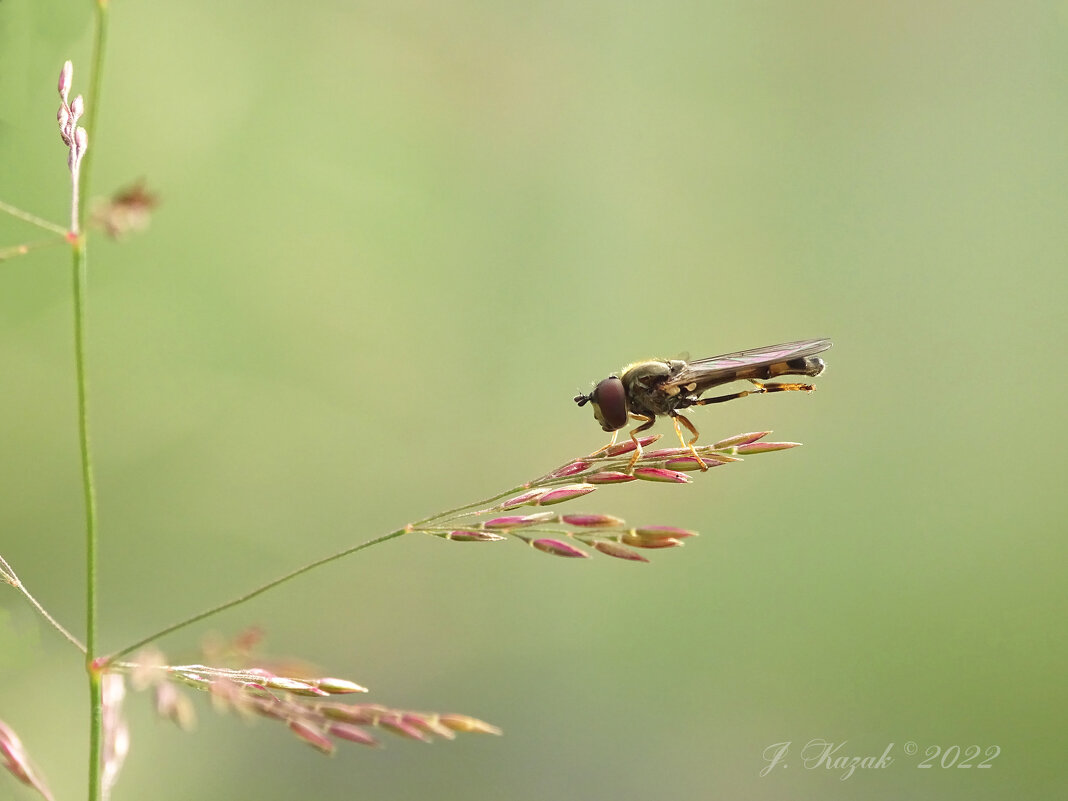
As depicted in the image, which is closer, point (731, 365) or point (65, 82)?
point (65, 82)

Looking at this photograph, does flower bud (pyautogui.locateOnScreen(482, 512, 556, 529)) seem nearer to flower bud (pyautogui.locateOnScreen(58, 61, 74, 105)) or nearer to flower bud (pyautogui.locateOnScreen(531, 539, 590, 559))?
flower bud (pyautogui.locateOnScreen(531, 539, 590, 559))

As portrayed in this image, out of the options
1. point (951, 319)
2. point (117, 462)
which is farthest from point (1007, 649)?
point (117, 462)

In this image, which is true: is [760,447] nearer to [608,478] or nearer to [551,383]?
[608,478]

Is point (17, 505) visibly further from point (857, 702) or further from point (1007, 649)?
point (1007, 649)

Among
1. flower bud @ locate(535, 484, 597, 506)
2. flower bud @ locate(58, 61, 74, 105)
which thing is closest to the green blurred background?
flower bud @ locate(58, 61, 74, 105)

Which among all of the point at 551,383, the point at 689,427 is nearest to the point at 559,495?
the point at 689,427
